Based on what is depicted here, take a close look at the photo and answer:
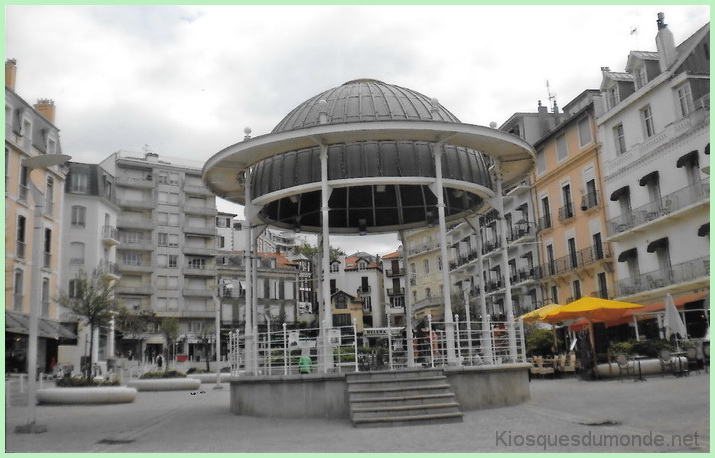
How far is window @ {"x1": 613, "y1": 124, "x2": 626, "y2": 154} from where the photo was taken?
41441 mm

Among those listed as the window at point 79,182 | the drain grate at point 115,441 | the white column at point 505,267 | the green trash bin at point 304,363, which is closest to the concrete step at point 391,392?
the green trash bin at point 304,363

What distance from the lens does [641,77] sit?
3981cm

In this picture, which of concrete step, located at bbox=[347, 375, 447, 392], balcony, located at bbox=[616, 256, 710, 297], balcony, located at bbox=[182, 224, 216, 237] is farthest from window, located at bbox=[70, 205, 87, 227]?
concrete step, located at bbox=[347, 375, 447, 392]

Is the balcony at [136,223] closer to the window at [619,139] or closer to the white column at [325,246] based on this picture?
the window at [619,139]

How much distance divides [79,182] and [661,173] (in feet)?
149

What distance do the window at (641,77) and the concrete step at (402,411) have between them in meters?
31.8

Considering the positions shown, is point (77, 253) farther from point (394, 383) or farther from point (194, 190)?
point (394, 383)

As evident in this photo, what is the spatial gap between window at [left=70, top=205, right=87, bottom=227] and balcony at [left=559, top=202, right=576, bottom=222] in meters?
38.5

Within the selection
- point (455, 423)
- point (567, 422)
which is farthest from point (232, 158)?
point (567, 422)

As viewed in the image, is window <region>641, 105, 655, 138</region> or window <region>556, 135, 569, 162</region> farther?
window <region>556, 135, 569, 162</region>

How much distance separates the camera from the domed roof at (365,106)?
1839 centimetres

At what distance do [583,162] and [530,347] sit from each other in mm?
17720

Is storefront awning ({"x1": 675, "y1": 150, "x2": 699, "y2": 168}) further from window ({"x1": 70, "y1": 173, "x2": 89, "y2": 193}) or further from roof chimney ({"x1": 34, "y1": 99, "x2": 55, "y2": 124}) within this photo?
window ({"x1": 70, "y1": 173, "x2": 89, "y2": 193})

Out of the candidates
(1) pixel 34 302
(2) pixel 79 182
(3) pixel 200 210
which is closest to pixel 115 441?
(1) pixel 34 302
